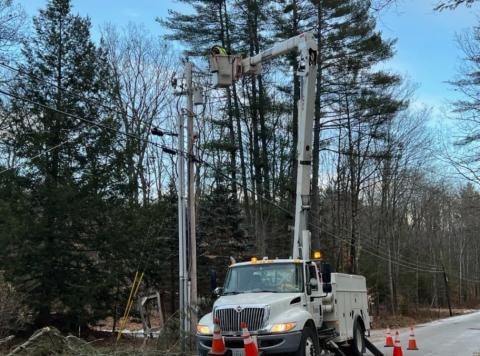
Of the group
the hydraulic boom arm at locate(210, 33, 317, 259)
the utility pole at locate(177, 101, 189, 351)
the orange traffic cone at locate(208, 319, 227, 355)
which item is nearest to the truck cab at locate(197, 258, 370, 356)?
the orange traffic cone at locate(208, 319, 227, 355)

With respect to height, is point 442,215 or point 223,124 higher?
point 223,124

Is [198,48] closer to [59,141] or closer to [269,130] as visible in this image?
[269,130]

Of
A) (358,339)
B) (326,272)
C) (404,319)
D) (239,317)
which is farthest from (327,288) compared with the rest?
(404,319)

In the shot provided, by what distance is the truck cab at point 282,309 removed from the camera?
33.7 ft

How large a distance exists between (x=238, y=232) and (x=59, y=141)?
436 inches

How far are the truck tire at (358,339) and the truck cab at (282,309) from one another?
0.46ft

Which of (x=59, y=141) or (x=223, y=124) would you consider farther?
(x=223, y=124)

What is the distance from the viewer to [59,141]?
2377 centimetres

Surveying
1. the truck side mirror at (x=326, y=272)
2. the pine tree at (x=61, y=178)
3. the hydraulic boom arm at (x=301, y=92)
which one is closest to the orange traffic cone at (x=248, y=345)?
the truck side mirror at (x=326, y=272)

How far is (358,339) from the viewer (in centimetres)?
1430

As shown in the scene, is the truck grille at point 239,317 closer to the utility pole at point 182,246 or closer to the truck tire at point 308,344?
the truck tire at point 308,344

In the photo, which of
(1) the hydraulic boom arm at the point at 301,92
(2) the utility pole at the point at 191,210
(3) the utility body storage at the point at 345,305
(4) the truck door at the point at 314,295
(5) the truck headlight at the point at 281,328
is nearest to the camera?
(5) the truck headlight at the point at 281,328

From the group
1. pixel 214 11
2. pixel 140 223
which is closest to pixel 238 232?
pixel 140 223

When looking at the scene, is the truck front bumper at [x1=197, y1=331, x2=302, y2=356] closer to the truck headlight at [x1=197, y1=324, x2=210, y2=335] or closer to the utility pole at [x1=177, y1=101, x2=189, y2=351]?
the truck headlight at [x1=197, y1=324, x2=210, y2=335]
